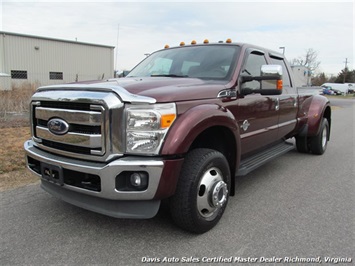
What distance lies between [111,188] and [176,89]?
1.04m

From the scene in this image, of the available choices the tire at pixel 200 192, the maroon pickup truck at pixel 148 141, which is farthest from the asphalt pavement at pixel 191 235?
the maroon pickup truck at pixel 148 141

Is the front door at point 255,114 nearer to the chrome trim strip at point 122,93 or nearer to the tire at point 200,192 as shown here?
the tire at point 200,192

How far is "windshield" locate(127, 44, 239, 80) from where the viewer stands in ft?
12.2

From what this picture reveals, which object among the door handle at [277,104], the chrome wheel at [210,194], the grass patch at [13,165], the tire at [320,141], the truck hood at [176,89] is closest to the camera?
the truck hood at [176,89]

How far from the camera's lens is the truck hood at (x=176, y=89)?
262cm

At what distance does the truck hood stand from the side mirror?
1.17ft

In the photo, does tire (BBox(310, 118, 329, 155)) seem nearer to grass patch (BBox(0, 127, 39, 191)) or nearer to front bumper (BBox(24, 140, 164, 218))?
front bumper (BBox(24, 140, 164, 218))

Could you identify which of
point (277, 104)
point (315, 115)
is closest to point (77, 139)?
point (277, 104)

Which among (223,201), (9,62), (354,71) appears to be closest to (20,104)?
(223,201)

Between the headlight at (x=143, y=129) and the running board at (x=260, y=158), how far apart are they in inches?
55.9

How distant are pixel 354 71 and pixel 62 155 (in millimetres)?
95203

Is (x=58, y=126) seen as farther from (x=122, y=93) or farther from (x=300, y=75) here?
(x=300, y=75)

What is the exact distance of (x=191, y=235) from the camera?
2922 millimetres

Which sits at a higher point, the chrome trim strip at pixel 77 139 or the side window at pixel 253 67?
the side window at pixel 253 67
